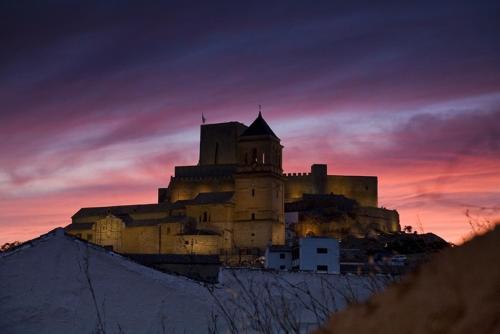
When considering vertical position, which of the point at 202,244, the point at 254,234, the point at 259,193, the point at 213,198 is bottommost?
the point at 202,244

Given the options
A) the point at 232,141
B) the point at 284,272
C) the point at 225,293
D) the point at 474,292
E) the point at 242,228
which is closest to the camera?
the point at 474,292

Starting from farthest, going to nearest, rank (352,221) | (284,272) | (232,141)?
(232,141), (352,221), (284,272)

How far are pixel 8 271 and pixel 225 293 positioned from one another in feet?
11.2

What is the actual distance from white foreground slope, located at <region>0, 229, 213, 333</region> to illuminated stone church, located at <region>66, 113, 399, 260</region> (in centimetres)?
3728

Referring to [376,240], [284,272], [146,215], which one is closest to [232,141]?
[146,215]

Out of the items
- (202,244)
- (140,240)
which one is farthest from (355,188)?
(140,240)

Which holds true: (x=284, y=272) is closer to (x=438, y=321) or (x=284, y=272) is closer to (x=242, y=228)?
(x=438, y=321)

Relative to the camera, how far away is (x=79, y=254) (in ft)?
38.0

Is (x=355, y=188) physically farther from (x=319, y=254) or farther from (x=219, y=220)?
(x=319, y=254)

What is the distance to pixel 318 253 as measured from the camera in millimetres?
37812

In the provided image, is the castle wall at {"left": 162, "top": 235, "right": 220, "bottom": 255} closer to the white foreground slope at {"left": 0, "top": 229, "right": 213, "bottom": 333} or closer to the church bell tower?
the church bell tower

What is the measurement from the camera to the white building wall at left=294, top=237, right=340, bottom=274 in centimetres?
3709

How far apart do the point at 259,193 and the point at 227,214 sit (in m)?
2.95

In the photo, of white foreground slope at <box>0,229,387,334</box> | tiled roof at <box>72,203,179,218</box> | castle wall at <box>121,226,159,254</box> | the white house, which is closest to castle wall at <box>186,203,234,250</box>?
castle wall at <box>121,226,159,254</box>
